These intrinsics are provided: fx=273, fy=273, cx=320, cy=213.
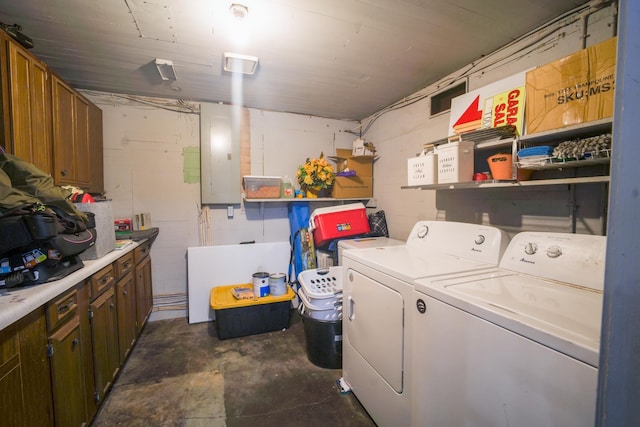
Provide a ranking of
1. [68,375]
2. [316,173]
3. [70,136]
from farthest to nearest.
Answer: [316,173]
[70,136]
[68,375]

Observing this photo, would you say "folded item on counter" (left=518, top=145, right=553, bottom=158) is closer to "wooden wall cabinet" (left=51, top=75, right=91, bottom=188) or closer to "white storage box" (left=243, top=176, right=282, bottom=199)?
"white storage box" (left=243, top=176, right=282, bottom=199)

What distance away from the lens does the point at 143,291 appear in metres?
2.62

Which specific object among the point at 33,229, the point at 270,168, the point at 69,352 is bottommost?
the point at 69,352

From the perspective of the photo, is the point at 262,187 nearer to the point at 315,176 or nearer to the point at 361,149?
the point at 315,176

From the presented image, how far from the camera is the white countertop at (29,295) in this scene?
957mm

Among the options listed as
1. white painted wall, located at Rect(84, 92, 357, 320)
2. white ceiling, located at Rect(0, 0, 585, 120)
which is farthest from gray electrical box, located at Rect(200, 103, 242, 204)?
white ceiling, located at Rect(0, 0, 585, 120)

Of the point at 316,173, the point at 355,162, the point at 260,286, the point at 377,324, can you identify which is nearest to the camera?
the point at 377,324

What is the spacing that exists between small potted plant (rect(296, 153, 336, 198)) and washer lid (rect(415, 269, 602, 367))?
2.13 metres

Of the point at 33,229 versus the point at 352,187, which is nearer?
the point at 33,229

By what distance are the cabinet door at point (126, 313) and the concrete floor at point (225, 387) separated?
20 cm

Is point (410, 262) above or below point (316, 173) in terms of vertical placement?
below

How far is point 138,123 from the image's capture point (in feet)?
9.40

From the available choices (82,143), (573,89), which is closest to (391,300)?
(573,89)

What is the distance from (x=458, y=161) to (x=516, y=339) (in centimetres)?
121
